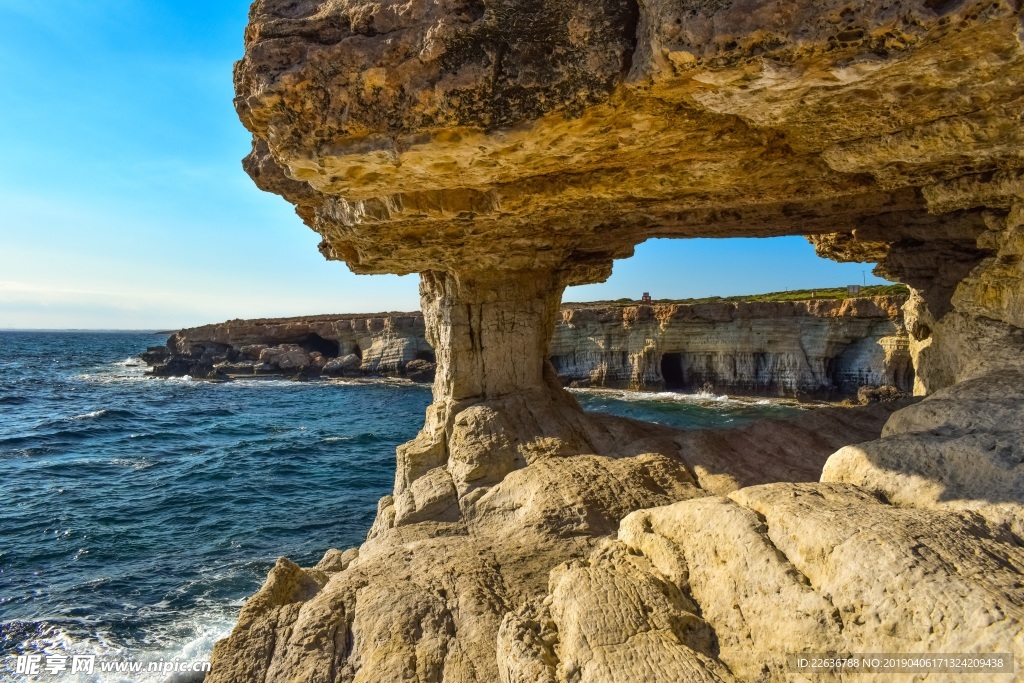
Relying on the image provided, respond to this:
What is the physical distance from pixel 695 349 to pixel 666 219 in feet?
99.1

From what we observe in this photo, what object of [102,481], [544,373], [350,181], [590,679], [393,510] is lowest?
[102,481]

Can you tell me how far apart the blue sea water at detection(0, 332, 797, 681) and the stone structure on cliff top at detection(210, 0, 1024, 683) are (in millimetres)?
5486

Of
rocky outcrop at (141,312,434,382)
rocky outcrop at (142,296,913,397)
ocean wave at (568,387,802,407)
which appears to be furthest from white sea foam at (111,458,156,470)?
rocky outcrop at (141,312,434,382)

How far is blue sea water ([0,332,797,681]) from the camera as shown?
11125 millimetres

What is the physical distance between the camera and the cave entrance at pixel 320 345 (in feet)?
197

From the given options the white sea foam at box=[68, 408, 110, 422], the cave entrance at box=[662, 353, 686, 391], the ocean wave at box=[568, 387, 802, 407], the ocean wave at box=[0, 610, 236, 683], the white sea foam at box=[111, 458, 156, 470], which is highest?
the cave entrance at box=[662, 353, 686, 391]

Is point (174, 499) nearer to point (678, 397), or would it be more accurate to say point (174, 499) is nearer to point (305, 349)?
point (678, 397)

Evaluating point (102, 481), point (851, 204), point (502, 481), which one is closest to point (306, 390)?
point (102, 481)

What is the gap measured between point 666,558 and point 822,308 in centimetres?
3273

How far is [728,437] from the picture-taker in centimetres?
1009

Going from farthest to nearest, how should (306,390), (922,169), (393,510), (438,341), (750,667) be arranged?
(306,390)
(438,341)
(393,510)
(922,169)
(750,667)

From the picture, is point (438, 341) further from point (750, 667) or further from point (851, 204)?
point (750, 667)

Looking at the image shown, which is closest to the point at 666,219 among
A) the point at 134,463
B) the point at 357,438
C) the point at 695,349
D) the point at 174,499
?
the point at 174,499

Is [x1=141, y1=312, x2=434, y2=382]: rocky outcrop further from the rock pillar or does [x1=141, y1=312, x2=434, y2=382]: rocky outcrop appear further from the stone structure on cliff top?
the stone structure on cliff top
